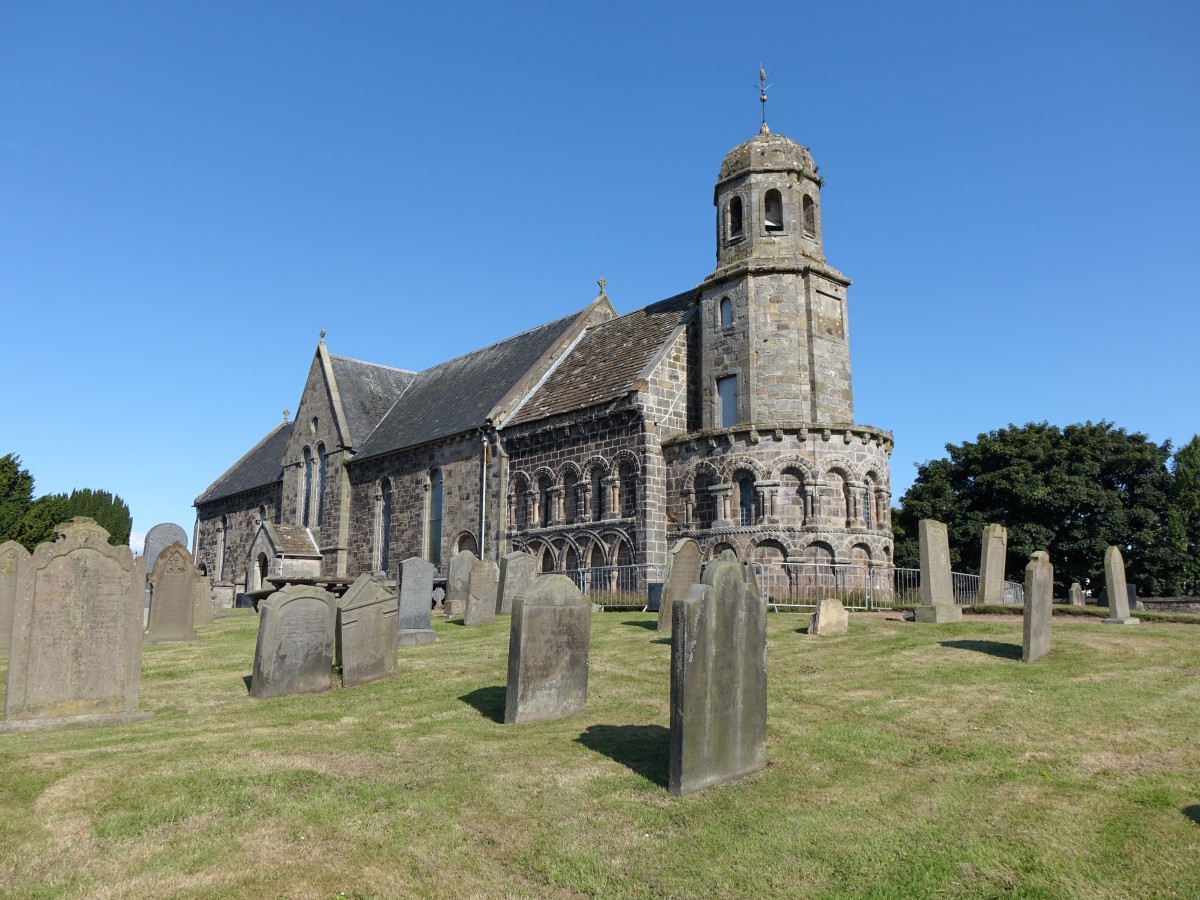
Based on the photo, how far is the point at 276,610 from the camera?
38.9 feet

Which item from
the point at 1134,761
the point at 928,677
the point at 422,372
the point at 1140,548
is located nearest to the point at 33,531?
the point at 422,372

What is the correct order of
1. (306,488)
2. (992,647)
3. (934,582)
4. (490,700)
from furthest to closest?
(306,488)
(934,582)
(992,647)
(490,700)

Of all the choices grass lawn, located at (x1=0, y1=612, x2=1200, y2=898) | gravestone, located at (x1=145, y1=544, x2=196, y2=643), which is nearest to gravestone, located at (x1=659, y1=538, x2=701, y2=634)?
grass lawn, located at (x1=0, y1=612, x2=1200, y2=898)

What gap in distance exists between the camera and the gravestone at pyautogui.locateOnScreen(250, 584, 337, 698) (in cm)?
1169

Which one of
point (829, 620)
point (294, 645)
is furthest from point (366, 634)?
point (829, 620)

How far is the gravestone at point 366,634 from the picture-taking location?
40.1ft

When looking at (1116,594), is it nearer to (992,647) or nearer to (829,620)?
(992,647)

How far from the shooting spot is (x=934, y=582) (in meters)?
17.6

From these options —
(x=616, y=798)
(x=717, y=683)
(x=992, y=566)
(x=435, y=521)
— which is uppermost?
(x=435, y=521)

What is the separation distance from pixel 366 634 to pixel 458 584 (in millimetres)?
11551

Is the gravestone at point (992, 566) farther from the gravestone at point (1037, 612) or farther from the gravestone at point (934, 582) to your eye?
the gravestone at point (1037, 612)

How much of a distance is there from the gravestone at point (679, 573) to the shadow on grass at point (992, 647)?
4417mm

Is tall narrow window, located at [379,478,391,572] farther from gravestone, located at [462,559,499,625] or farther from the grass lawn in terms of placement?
the grass lawn

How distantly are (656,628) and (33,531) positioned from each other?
3823 cm
